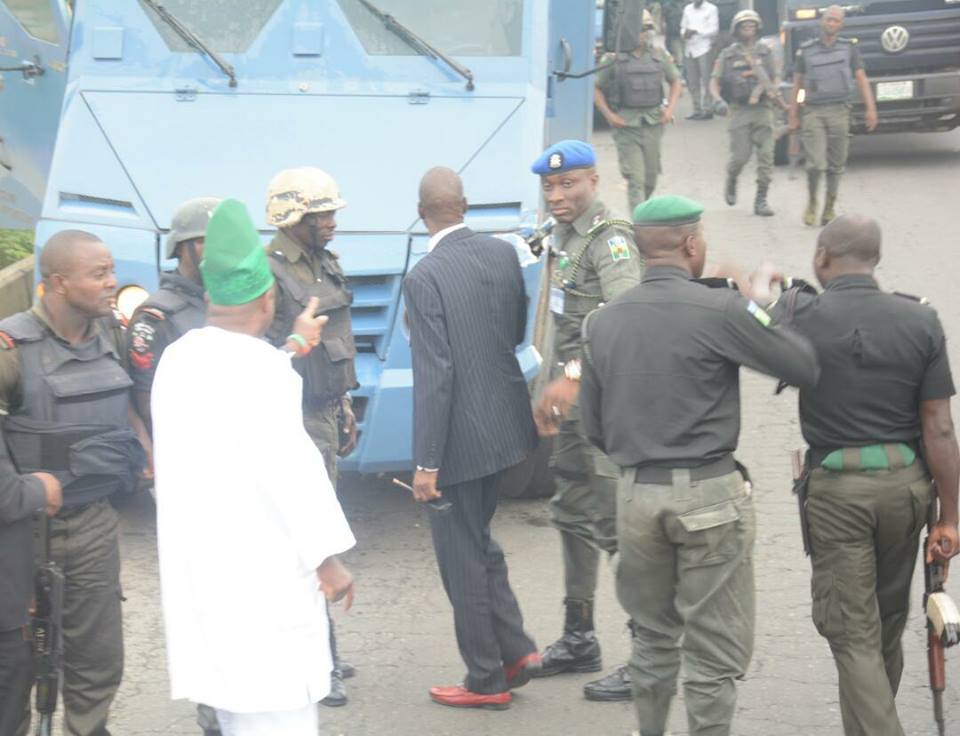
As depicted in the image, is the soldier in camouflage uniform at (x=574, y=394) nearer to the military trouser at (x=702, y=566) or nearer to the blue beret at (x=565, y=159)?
the blue beret at (x=565, y=159)

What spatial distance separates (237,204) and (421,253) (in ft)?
8.74

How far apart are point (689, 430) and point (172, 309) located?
1764 mm

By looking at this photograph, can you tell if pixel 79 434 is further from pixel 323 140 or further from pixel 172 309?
pixel 323 140

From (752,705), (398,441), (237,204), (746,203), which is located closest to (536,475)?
(398,441)

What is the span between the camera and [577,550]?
5.34 m

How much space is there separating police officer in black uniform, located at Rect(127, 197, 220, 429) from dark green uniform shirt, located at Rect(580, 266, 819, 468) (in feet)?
4.66

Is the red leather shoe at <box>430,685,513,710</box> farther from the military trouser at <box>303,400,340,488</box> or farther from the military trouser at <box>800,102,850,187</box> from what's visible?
the military trouser at <box>800,102,850,187</box>

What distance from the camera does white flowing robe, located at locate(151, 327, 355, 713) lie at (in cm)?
343

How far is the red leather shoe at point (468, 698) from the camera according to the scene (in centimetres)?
517

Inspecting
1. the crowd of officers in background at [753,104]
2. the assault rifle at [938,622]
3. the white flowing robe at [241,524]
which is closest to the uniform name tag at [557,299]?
the assault rifle at [938,622]

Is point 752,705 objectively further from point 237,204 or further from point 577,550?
point 237,204

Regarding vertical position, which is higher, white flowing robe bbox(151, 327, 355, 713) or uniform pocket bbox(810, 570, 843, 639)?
white flowing robe bbox(151, 327, 355, 713)

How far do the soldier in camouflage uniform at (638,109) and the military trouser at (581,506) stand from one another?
7.30 metres

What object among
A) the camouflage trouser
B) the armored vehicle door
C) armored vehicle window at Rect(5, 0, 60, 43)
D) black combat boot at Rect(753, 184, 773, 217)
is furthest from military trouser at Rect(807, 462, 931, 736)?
black combat boot at Rect(753, 184, 773, 217)
